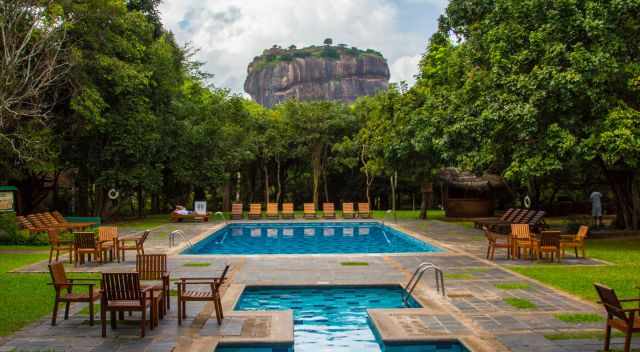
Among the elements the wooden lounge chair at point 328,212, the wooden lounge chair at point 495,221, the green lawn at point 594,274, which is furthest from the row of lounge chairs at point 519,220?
the wooden lounge chair at point 328,212

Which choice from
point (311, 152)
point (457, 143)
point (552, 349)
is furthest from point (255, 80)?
point (552, 349)

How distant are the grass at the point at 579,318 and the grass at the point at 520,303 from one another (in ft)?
2.08

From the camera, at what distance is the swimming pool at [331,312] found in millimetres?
7062

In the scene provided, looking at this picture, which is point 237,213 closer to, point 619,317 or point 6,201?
point 6,201

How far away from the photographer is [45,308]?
345 inches

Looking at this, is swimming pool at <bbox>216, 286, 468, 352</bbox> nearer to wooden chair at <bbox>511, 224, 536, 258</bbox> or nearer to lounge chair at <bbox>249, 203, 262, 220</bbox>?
wooden chair at <bbox>511, 224, 536, 258</bbox>

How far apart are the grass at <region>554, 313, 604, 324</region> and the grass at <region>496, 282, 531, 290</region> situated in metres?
2.08

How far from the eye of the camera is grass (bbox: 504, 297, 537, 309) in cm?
880

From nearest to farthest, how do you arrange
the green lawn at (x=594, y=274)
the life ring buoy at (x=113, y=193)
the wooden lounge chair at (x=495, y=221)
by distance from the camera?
the green lawn at (x=594, y=274) → the wooden lounge chair at (x=495, y=221) → the life ring buoy at (x=113, y=193)

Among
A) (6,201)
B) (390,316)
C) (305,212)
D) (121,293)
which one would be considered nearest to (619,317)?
(390,316)

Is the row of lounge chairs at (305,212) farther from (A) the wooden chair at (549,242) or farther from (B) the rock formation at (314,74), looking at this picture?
(B) the rock formation at (314,74)

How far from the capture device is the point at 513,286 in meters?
10.4

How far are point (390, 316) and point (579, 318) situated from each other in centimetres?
242

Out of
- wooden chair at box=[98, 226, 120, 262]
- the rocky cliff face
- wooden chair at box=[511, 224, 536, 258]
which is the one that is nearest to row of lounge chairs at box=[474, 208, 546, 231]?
wooden chair at box=[511, 224, 536, 258]
